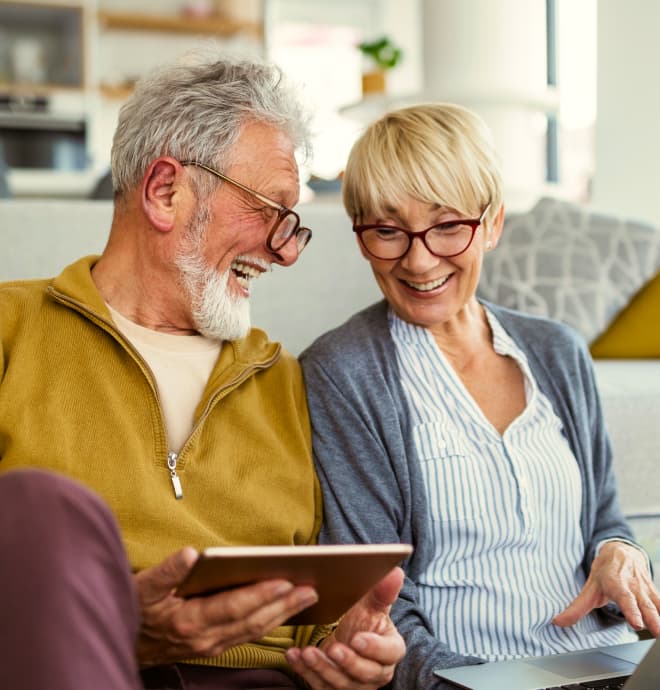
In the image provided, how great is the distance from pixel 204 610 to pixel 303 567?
0.15m

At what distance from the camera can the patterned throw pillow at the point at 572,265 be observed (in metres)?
2.50

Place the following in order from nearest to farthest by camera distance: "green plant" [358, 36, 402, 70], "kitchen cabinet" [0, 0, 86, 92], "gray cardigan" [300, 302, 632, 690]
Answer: "gray cardigan" [300, 302, 632, 690] → "green plant" [358, 36, 402, 70] → "kitchen cabinet" [0, 0, 86, 92]

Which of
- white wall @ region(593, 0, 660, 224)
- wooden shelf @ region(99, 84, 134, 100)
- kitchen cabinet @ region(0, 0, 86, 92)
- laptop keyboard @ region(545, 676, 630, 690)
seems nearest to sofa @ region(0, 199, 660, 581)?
laptop keyboard @ region(545, 676, 630, 690)

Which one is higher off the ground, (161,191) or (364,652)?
(161,191)

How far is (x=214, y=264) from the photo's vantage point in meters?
1.61

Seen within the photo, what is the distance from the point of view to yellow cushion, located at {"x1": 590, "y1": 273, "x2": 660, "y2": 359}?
2543mm

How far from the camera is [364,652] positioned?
1229mm

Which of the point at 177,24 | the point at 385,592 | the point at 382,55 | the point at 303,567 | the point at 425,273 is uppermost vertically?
the point at 177,24

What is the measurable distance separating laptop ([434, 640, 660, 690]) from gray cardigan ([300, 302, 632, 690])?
0.08 m

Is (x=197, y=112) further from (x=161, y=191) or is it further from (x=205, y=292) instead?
(x=205, y=292)

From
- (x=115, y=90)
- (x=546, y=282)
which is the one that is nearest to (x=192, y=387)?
(x=546, y=282)

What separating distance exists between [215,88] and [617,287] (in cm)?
130

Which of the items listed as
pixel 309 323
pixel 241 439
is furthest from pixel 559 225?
pixel 241 439

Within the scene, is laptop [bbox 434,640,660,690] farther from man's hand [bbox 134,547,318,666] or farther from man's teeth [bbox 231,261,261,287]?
man's teeth [bbox 231,261,261,287]
